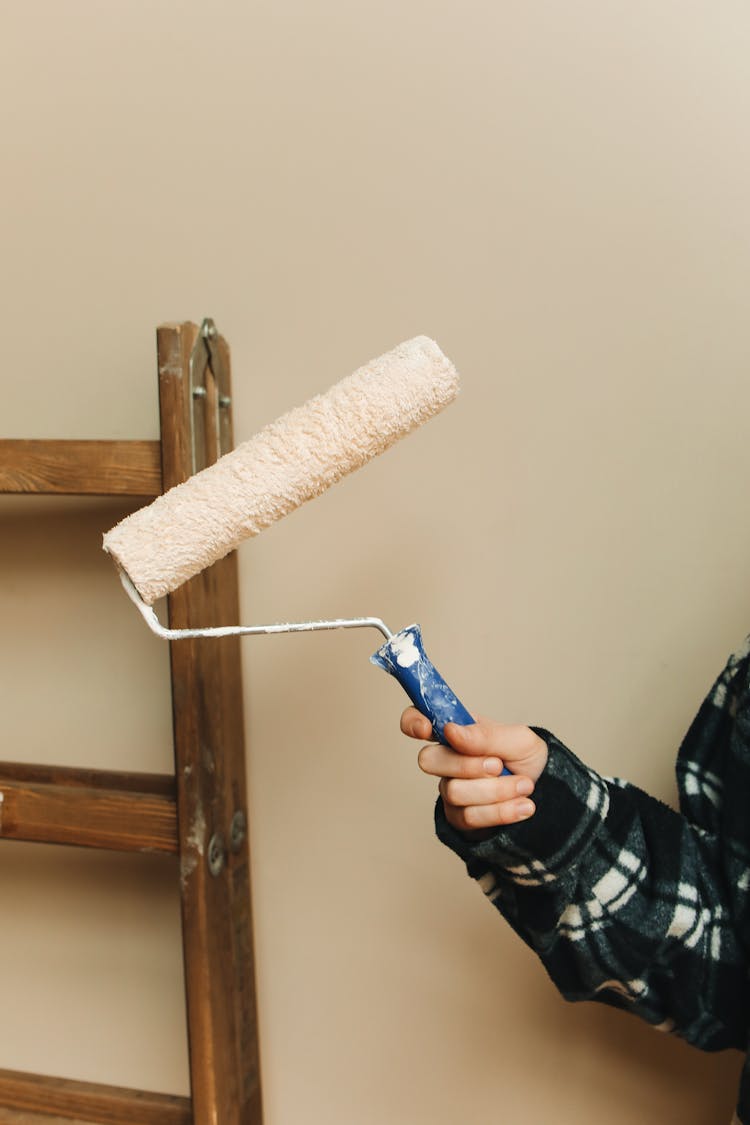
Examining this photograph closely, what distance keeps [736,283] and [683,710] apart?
1.19ft

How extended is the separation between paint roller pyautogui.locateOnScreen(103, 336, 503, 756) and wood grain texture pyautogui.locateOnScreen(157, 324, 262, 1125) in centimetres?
20

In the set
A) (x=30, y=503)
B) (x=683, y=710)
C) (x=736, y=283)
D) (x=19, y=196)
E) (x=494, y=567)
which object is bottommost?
(x=683, y=710)

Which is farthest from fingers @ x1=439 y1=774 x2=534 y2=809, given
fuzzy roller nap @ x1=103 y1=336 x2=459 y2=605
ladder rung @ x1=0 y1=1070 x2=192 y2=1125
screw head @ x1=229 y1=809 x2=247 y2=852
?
ladder rung @ x1=0 y1=1070 x2=192 y2=1125

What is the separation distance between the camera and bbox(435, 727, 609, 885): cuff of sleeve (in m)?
0.59

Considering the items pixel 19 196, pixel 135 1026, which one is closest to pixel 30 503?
pixel 19 196

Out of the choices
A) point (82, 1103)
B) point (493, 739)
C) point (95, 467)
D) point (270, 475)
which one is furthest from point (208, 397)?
point (82, 1103)

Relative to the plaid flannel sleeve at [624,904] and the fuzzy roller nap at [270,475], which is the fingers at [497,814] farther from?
the fuzzy roller nap at [270,475]

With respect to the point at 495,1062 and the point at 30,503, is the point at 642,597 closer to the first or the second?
the point at 495,1062

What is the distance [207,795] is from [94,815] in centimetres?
10

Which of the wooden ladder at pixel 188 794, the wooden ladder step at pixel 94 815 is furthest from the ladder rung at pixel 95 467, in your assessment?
the wooden ladder step at pixel 94 815

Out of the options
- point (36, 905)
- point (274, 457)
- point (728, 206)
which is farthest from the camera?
point (36, 905)

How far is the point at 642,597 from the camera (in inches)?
31.0

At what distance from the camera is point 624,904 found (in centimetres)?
63

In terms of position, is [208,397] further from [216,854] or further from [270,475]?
[216,854]
